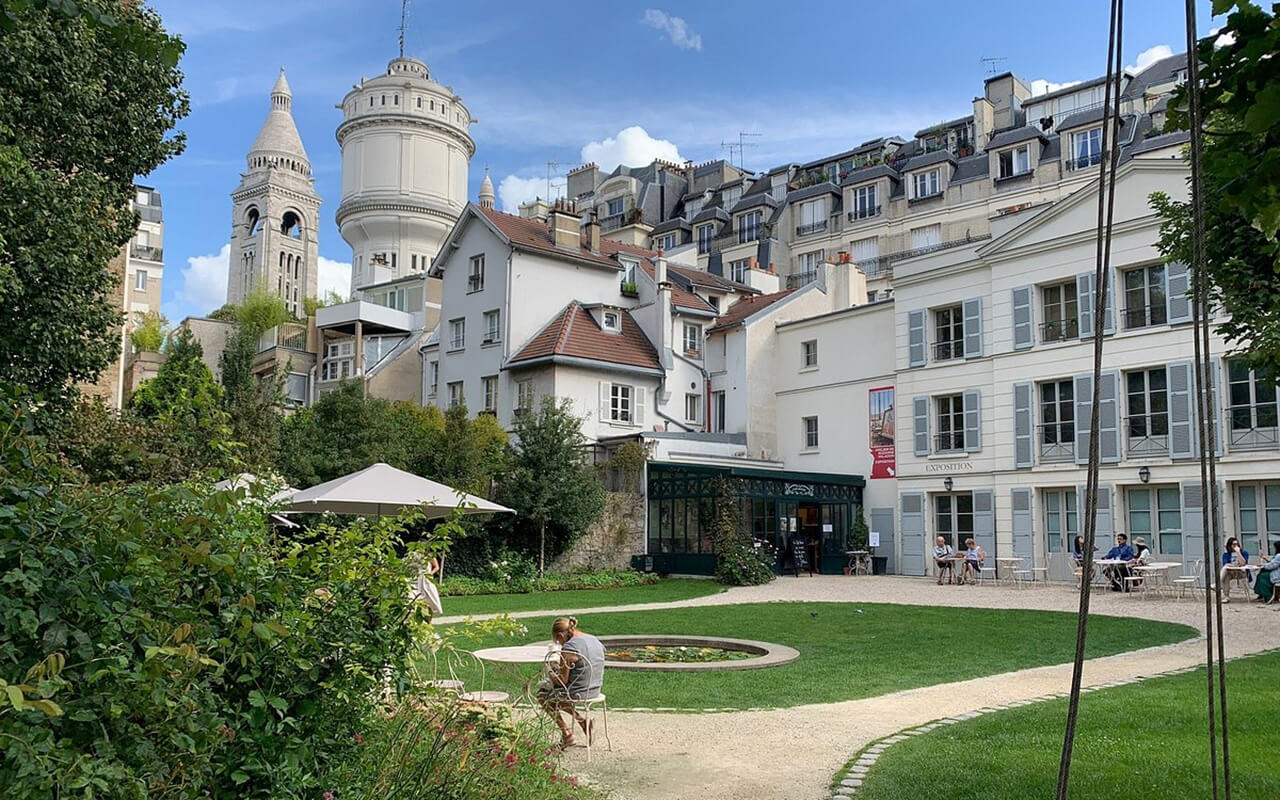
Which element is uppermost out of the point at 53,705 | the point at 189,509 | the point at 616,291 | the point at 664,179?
the point at 664,179

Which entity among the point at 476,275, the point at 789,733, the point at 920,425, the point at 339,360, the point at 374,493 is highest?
the point at 476,275

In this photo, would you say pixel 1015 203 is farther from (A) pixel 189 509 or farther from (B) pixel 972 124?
(A) pixel 189 509

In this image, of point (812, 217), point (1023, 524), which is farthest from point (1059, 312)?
point (812, 217)

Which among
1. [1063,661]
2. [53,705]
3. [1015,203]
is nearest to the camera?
[53,705]

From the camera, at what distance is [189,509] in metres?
3.75

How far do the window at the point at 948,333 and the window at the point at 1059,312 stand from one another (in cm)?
256

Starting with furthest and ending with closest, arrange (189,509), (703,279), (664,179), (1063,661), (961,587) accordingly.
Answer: (664,179)
(703,279)
(961,587)
(1063,661)
(189,509)

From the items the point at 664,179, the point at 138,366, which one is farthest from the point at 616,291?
the point at 664,179

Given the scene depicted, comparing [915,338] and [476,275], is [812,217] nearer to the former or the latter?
[915,338]

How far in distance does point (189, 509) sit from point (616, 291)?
33.4 m

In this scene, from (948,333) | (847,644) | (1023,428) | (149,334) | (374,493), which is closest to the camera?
(374,493)

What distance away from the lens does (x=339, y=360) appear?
147 ft

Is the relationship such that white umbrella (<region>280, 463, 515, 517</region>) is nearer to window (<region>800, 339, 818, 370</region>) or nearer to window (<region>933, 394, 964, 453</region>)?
window (<region>933, 394, 964, 453</region>)

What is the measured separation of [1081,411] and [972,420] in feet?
→ 10.8
